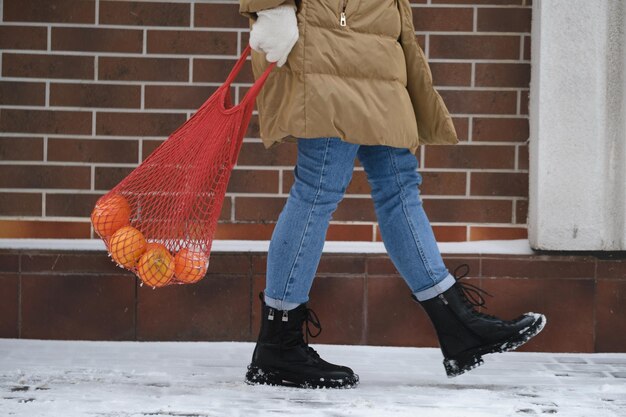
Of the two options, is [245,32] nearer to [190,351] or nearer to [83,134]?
[83,134]

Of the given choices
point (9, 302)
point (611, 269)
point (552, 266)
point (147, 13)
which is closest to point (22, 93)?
point (147, 13)

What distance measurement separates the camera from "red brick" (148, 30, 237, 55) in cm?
381

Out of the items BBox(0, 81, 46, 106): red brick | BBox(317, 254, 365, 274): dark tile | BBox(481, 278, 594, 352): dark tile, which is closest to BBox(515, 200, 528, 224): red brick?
BBox(481, 278, 594, 352): dark tile

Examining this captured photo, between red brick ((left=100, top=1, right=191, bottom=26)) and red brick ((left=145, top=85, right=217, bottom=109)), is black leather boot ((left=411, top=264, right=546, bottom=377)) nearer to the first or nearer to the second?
red brick ((left=145, top=85, right=217, bottom=109))

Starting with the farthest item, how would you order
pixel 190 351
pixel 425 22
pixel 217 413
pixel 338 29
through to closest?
pixel 425 22 → pixel 190 351 → pixel 338 29 → pixel 217 413

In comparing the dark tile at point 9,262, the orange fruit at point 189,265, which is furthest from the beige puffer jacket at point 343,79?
the dark tile at point 9,262

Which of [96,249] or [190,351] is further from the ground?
[96,249]

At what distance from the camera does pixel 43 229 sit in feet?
12.5

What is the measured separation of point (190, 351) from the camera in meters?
3.60

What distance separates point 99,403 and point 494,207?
176 centimetres

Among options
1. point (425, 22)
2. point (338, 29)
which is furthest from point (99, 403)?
point (425, 22)

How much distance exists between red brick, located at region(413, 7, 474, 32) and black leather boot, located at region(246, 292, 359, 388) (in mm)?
1343

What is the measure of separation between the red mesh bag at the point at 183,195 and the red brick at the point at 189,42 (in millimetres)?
725

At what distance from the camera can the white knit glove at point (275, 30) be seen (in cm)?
278
